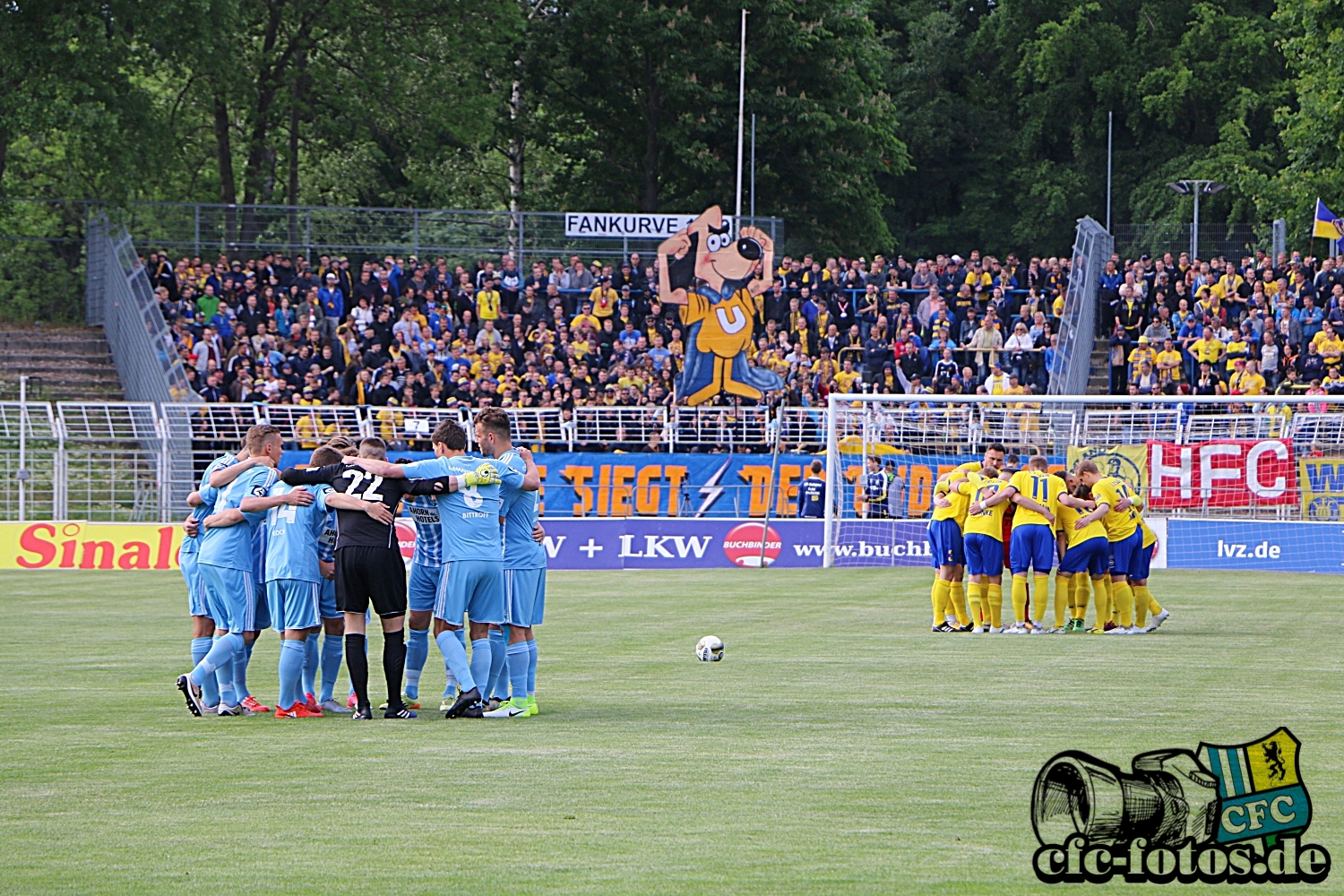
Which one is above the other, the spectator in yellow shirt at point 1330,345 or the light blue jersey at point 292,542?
the spectator in yellow shirt at point 1330,345

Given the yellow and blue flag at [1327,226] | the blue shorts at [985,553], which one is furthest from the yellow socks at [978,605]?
the yellow and blue flag at [1327,226]

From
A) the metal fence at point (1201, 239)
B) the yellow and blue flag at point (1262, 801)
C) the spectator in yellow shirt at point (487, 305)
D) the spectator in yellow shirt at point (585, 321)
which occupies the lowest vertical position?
the yellow and blue flag at point (1262, 801)

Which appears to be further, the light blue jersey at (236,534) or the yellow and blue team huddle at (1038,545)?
the yellow and blue team huddle at (1038,545)

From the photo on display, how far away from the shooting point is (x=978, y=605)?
777 inches

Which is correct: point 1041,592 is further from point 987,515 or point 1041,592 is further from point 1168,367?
point 1168,367

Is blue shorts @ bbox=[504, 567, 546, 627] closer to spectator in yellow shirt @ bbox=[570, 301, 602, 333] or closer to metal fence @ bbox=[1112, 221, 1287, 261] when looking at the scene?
spectator in yellow shirt @ bbox=[570, 301, 602, 333]

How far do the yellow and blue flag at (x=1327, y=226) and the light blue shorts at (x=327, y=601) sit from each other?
32.3m

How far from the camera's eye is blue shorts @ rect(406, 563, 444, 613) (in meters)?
12.4

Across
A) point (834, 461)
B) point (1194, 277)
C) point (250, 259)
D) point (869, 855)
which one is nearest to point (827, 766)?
point (869, 855)

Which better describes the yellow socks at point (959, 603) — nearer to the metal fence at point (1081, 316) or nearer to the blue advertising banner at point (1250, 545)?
the blue advertising banner at point (1250, 545)

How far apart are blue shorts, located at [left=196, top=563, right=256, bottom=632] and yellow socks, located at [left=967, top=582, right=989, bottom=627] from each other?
932 cm

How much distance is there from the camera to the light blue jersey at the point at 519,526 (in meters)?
12.3

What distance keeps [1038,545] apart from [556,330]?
67.7 ft

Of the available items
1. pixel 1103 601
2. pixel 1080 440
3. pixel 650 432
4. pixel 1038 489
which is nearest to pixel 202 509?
pixel 1038 489
